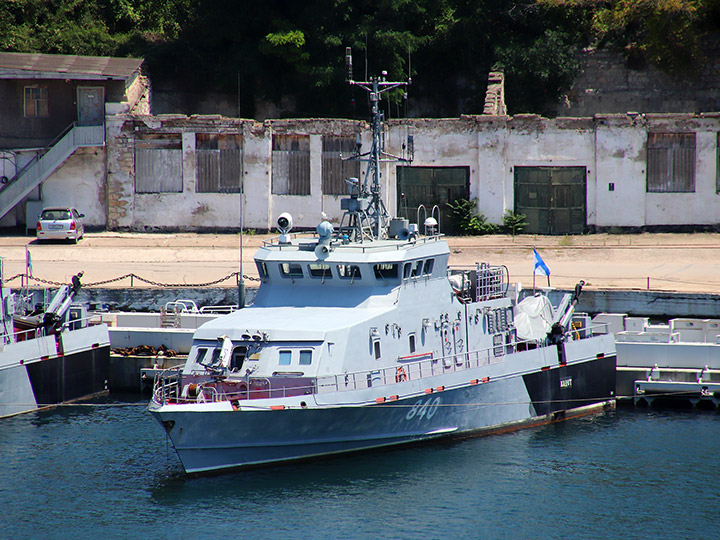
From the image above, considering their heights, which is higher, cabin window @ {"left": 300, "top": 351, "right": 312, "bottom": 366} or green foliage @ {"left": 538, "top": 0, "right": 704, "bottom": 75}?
green foliage @ {"left": 538, "top": 0, "right": 704, "bottom": 75}

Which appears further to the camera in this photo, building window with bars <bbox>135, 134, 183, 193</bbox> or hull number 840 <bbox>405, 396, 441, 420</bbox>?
building window with bars <bbox>135, 134, 183, 193</bbox>

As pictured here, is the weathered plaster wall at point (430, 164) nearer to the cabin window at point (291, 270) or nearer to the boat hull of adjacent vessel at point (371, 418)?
the boat hull of adjacent vessel at point (371, 418)

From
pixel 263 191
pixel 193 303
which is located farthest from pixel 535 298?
Answer: pixel 263 191

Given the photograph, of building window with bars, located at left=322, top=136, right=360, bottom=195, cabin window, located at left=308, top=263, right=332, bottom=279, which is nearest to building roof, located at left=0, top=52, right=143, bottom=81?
building window with bars, located at left=322, top=136, right=360, bottom=195

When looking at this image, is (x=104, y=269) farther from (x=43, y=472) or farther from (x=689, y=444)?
(x=689, y=444)

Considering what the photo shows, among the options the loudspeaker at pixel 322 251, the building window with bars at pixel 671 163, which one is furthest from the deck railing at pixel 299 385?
the building window with bars at pixel 671 163

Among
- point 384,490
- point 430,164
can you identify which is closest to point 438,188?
point 430,164

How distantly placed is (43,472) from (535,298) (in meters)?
14.2

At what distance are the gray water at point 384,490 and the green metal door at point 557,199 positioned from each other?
61.6ft

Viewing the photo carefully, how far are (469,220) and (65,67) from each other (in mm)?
19473

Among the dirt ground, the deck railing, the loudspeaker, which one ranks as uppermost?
the loudspeaker

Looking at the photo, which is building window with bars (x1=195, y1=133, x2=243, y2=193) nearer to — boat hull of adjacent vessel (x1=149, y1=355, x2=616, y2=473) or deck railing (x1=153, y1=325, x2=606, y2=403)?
boat hull of adjacent vessel (x1=149, y1=355, x2=616, y2=473)

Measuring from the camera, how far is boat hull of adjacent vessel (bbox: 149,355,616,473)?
954 inches

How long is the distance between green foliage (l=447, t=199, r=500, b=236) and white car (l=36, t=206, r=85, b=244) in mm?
15990
